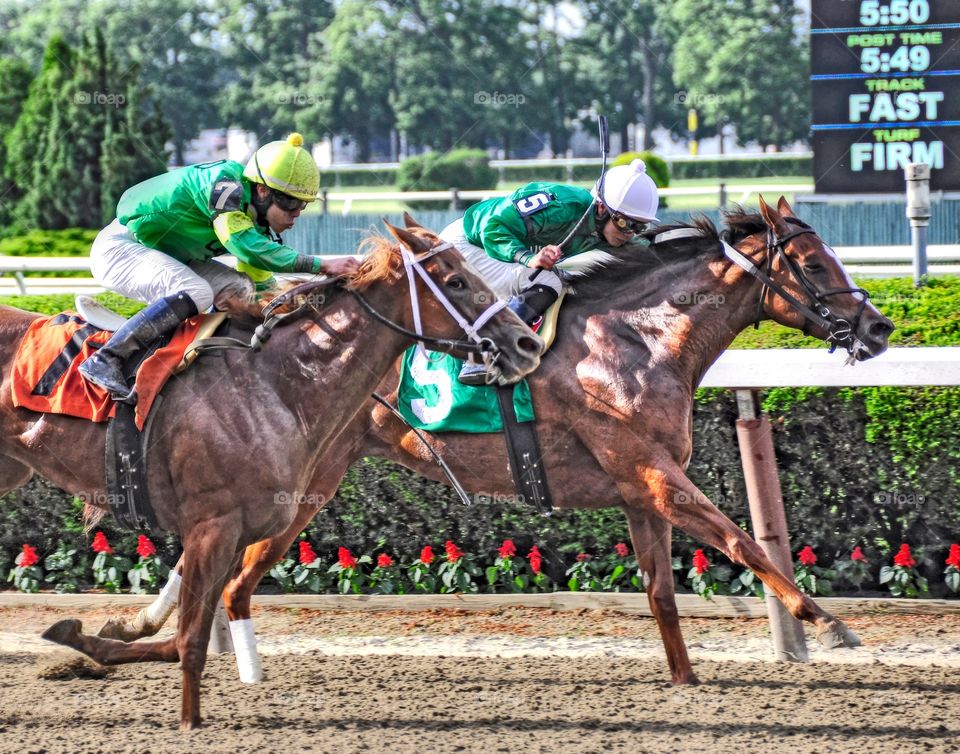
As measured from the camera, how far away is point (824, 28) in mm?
11031

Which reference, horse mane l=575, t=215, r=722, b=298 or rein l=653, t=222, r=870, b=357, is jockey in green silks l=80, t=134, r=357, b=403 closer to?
horse mane l=575, t=215, r=722, b=298

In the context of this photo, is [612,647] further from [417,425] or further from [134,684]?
[134,684]

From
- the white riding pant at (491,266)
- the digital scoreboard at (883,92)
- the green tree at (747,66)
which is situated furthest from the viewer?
the green tree at (747,66)

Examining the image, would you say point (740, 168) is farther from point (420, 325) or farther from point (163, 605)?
point (420, 325)

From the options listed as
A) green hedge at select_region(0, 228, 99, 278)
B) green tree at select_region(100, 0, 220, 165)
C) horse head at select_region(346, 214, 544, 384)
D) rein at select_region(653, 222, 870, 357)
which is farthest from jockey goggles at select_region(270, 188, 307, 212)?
green tree at select_region(100, 0, 220, 165)

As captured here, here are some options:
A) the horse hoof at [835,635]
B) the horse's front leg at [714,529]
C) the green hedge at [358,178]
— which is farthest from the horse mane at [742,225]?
the green hedge at [358,178]

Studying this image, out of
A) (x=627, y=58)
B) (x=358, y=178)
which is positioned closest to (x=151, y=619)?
(x=358, y=178)

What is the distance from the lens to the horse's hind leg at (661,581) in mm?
4863

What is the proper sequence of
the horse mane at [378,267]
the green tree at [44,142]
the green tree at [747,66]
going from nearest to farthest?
A: the horse mane at [378,267] < the green tree at [44,142] < the green tree at [747,66]

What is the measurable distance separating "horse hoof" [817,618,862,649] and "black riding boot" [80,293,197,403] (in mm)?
2377

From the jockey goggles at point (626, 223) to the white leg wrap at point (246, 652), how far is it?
2055 millimetres

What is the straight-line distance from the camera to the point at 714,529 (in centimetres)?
461

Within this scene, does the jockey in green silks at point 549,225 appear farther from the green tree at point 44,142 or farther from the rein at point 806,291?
the green tree at point 44,142

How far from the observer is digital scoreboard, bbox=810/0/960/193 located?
35.6 feet
